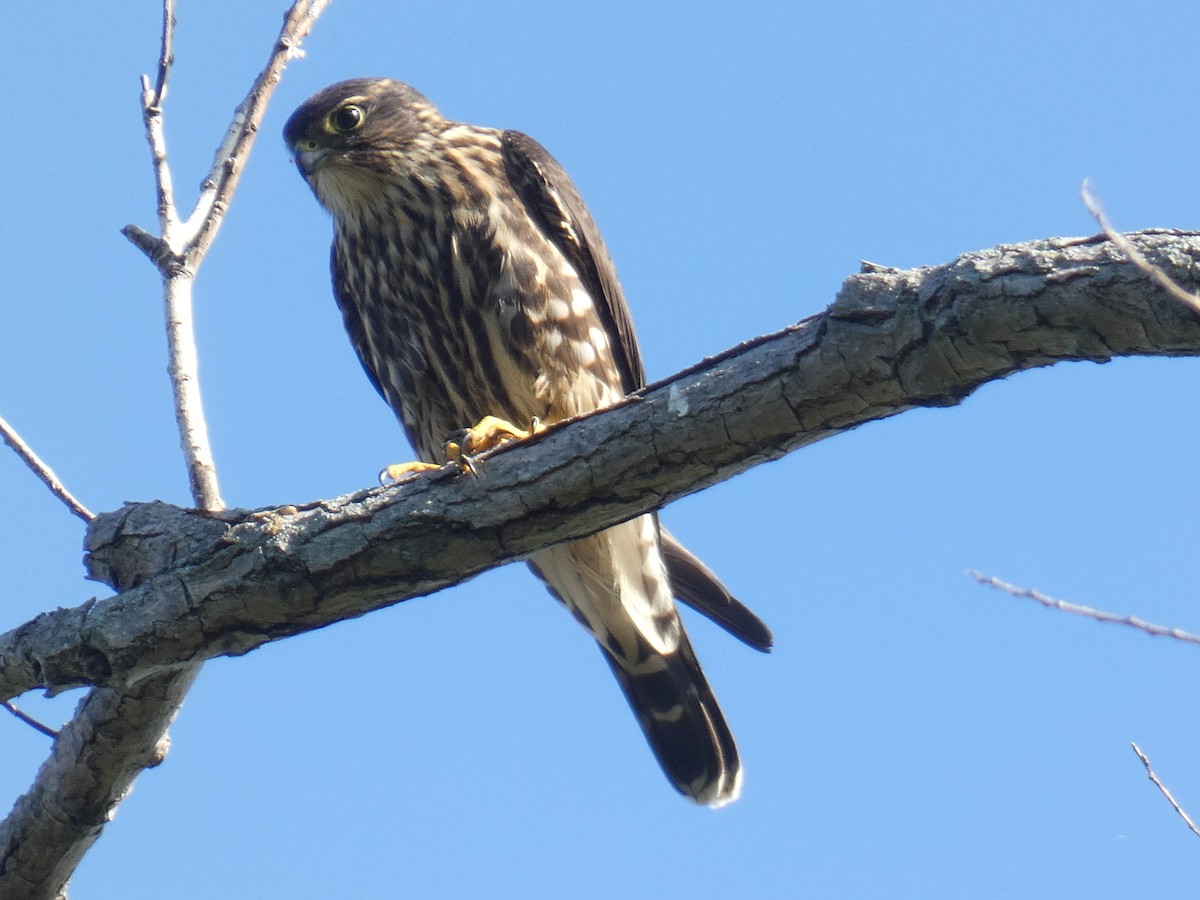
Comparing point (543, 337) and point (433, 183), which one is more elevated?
point (433, 183)

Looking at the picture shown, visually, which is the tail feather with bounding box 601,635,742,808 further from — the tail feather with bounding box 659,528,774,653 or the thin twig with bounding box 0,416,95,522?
the thin twig with bounding box 0,416,95,522

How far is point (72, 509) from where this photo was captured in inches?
113

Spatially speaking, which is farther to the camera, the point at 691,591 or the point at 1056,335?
the point at 691,591

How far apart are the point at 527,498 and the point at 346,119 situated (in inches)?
78.7

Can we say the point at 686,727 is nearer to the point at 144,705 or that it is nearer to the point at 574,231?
the point at 574,231

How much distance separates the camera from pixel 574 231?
371cm

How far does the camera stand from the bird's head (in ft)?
12.6

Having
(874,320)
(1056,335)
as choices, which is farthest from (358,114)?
(1056,335)

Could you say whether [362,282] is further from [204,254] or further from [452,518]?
[452,518]

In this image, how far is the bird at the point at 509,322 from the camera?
11.5 ft

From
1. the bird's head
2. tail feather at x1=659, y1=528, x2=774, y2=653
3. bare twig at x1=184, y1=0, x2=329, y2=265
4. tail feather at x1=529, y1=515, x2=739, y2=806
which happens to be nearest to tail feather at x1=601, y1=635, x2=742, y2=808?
tail feather at x1=529, y1=515, x2=739, y2=806

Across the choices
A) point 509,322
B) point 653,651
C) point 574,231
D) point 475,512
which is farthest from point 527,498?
point 653,651

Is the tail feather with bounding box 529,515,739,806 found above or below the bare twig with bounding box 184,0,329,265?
below

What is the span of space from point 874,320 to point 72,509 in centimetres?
182
